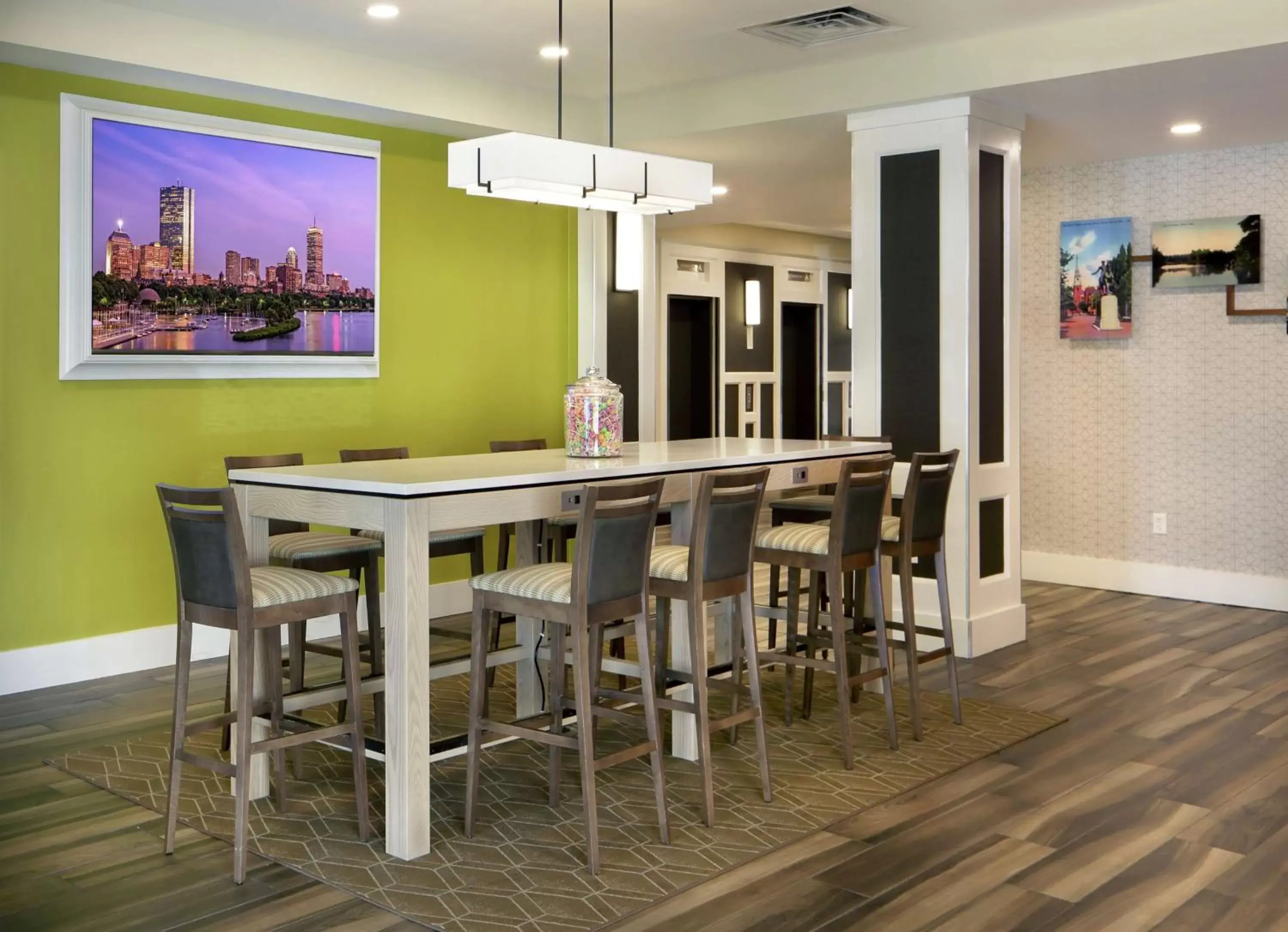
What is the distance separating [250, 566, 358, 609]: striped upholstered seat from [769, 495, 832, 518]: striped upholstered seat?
6.97ft

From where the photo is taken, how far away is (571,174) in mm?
4188

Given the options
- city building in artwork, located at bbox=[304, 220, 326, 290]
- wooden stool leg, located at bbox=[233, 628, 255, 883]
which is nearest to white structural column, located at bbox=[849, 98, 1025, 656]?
city building in artwork, located at bbox=[304, 220, 326, 290]

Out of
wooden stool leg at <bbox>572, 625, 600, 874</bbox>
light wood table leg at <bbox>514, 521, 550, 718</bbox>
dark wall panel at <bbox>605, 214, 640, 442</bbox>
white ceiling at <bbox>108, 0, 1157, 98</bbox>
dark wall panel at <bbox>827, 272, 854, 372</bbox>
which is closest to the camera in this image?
wooden stool leg at <bbox>572, 625, 600, 874</bbox>

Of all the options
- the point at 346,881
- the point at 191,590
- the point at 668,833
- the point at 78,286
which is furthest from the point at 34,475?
the point at 668,833

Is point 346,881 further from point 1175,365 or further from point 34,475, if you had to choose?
point 1175,365

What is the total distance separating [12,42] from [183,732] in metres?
2.89

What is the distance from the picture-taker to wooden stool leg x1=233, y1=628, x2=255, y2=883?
317 centimetres

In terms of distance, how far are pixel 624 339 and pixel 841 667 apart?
3.93 meters

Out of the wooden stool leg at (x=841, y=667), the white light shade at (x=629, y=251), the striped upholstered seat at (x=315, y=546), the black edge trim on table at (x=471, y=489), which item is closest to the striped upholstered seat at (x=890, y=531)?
the wooden stool leg at (x=841, y=667)

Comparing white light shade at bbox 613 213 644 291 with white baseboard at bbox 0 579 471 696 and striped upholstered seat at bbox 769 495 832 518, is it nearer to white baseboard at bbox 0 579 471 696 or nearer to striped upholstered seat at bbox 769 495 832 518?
striped upholstered seat at bbox 769 495 832 518

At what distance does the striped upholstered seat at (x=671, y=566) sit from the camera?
145 inches

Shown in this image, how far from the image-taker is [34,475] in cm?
510

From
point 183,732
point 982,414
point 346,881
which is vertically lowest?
point 346,881

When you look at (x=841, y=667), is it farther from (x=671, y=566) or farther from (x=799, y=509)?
(x=799, y=509)
